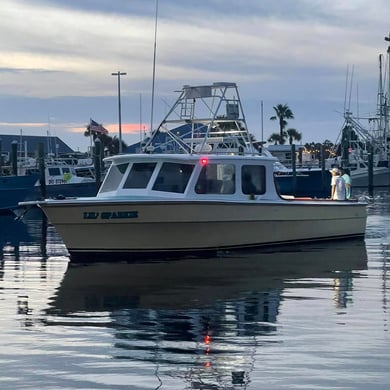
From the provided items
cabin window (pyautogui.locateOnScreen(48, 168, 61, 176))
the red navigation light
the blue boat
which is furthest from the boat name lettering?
cabin window (pyautogui.locateOnScreen(48, 168, 61, 176))

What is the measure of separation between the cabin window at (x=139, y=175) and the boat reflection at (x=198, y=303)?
5.69ft

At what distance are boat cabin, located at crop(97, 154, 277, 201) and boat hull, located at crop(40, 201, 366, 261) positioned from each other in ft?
1.17

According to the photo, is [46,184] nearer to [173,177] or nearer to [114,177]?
[114,177]

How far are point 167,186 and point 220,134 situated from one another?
12.4 feet

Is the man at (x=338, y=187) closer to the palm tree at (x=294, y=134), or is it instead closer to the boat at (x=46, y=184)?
the boat at (x=46, y=184)

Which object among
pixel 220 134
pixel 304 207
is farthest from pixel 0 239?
pixel 304 207

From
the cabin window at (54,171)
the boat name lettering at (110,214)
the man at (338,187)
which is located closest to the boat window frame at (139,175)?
the boat name lettering at (110,214)

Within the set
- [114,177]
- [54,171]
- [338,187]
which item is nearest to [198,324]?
[114,177]

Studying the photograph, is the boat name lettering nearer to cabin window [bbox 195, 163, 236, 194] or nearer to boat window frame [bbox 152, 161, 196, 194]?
boat window frame [bbox 152, 161, 196, 194]

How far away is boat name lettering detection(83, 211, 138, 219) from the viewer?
53.6 ft

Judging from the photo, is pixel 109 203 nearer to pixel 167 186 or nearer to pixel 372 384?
pixel 167 186

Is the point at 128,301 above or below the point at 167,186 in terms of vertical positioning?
below

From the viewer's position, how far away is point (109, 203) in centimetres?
1630

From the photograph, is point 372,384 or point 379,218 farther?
point 379,218
